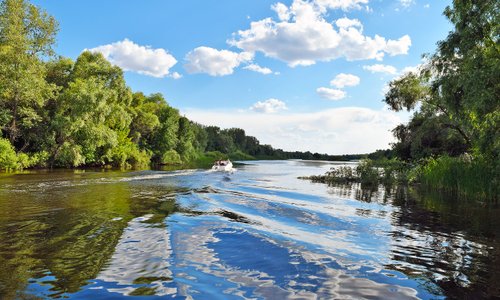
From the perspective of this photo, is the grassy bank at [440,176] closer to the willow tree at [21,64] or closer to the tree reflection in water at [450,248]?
the tree reflection in water at [450,248]

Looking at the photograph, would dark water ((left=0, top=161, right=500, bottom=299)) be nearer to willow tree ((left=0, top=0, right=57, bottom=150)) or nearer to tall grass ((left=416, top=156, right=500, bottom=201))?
tall grass ((left=416, top=156, right=500, bottom=201))

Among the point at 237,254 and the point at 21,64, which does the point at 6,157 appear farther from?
the point at 237,254

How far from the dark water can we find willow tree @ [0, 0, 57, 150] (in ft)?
91.1

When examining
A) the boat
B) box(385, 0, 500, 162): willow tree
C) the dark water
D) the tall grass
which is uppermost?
box(385, 0, 500, 162): willow tree

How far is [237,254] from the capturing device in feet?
25.7

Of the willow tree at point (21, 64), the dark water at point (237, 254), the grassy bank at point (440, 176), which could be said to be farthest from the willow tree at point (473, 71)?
the willow tree at point (21, 64)

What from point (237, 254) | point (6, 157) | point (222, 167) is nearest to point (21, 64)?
point (6, 157)

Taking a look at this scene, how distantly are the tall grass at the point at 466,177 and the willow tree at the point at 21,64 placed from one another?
38.9 meters

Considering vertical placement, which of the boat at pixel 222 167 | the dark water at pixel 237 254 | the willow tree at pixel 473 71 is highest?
the willow tree at pixel 473 71

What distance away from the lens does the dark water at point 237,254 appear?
5691 millimetres

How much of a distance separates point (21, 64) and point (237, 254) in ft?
127

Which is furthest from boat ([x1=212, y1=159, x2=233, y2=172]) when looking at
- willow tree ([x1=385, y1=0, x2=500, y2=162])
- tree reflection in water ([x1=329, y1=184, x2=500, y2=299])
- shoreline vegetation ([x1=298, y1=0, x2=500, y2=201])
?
tree reflection in water ([x1=329, y1=184, x2=500, y2=299])

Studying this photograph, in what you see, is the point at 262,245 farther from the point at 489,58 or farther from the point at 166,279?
the point at 489,58

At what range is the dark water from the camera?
5691 mm
